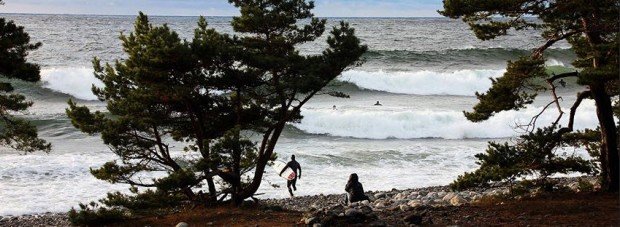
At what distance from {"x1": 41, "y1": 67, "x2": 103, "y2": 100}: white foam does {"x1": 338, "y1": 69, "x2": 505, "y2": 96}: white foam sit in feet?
65.9

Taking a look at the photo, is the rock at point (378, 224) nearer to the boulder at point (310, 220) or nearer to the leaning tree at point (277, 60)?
the boulder at point (310, 220)

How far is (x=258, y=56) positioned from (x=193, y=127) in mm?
2600

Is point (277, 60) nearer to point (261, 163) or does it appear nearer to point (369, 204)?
point (261, 163)

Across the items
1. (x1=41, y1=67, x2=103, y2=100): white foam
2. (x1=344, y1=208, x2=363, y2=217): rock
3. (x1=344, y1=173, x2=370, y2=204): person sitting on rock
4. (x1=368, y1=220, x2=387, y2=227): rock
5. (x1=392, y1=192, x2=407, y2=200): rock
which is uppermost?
(x1=344, y1=208, x2=363, y2=217): rock

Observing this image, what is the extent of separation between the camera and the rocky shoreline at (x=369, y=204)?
11.9 metres

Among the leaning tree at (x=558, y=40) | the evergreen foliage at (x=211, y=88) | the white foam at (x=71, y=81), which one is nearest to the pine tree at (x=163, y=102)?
the evergreen foliage at (x=211, y=88)

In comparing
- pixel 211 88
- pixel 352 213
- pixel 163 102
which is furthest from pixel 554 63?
pixel 352 213

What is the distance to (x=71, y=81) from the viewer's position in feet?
166

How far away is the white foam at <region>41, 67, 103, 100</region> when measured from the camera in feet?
161

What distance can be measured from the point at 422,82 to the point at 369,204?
36118 mm

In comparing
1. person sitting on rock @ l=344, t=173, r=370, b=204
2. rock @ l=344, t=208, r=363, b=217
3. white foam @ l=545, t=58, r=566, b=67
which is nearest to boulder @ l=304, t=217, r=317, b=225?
rock @ l=344, t=208, r=363, b=217

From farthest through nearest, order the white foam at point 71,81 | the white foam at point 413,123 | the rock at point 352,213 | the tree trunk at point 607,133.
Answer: the white foam at point 71,81 → the white foam at point 413,123 → the tree trunk at point 607,133 → the rock at point 352,213

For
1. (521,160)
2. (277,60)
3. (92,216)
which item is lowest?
(92,216)

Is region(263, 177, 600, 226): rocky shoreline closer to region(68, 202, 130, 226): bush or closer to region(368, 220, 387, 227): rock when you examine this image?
region(368, 220, 387, 227): rock
